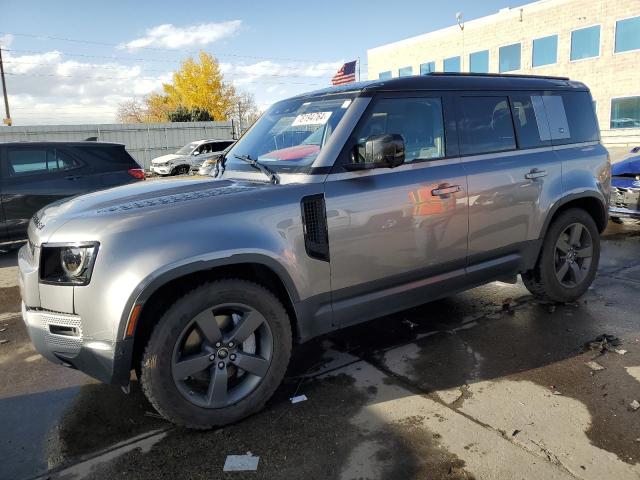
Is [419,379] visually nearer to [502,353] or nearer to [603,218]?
[502,353]

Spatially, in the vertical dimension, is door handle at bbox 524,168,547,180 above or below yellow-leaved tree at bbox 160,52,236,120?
below

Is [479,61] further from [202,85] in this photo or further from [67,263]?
[67,263]

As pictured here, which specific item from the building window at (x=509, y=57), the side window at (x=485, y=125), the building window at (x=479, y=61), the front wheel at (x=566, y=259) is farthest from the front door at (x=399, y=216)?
the building window at (x=479, y=61)

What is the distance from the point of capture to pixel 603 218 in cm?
478

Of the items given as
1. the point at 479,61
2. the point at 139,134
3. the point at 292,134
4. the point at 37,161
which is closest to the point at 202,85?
the point at 139,134

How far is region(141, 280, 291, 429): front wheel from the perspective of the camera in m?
2.62

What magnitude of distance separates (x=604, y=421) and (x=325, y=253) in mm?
1865

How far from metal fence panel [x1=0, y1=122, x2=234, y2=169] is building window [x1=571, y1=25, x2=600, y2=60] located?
832 inches

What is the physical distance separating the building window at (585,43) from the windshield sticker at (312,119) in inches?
→ 1205

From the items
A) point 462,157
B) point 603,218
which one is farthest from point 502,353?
point 603,218

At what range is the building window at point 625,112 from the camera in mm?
26859

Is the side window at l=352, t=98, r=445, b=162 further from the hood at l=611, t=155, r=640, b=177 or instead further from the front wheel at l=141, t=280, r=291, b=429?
the hood at l=611, t=155, r=640, b=177

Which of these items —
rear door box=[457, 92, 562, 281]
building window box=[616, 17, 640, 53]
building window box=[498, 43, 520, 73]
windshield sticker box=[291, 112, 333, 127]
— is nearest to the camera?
windshield sticker box=[291, 112, 333, 127]

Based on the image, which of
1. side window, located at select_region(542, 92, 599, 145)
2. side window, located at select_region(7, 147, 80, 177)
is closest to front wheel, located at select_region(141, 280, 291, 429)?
side window, located at select_region(542, 92, 599, 145)
